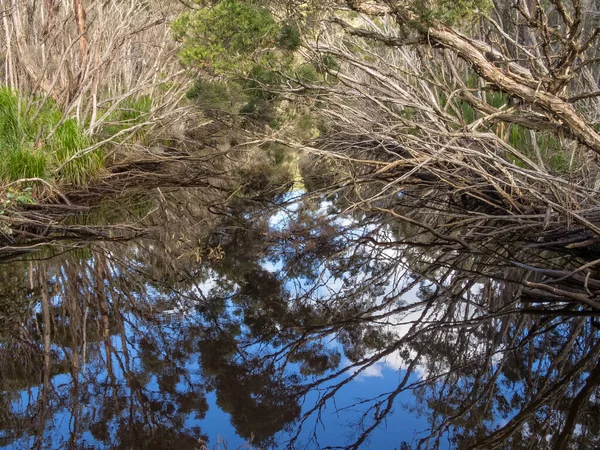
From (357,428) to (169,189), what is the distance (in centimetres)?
752

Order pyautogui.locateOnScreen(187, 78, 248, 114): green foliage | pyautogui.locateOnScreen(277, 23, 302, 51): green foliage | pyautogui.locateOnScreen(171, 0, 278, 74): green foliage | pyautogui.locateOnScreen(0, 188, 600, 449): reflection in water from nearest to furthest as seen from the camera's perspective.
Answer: pyautogui.locateOnScreen(0, 188, 600, 449): reflection in water < pyautogui.locateOnScreen(171, 0, 278, 74): green foliage < pyautogui.locateOnScreen(277, 23, 302, 51): green foliage < pyautogui.locateOnScreen(187, 78, 248, 114): green foliage

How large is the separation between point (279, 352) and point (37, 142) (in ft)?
16.3

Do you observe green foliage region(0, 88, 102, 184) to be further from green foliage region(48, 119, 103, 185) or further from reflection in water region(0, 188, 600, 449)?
reflection in water region(0, 188, 600, 449)

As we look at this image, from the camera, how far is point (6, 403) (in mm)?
3900

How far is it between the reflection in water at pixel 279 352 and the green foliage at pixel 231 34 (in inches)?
87.0

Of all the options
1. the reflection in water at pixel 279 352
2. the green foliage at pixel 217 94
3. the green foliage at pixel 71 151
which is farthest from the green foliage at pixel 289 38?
the green foliage at pixel 217 94

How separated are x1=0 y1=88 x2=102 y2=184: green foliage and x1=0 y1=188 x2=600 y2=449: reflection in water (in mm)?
1592

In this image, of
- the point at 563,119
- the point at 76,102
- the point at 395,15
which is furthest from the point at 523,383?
the point at 76,102

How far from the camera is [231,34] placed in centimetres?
Answer: 680

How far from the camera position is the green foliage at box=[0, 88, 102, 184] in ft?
25.3

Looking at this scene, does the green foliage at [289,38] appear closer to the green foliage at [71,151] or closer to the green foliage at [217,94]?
the green foliage at [71,151]

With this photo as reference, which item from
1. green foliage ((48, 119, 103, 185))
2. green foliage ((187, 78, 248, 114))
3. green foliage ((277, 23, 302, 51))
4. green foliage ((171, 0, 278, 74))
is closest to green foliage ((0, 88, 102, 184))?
green foliage ((48, 119, 103, 185))

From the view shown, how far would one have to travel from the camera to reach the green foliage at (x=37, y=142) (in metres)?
7.71

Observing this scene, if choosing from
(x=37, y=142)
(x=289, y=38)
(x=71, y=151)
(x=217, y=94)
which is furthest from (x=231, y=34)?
(x=217, y=94)
